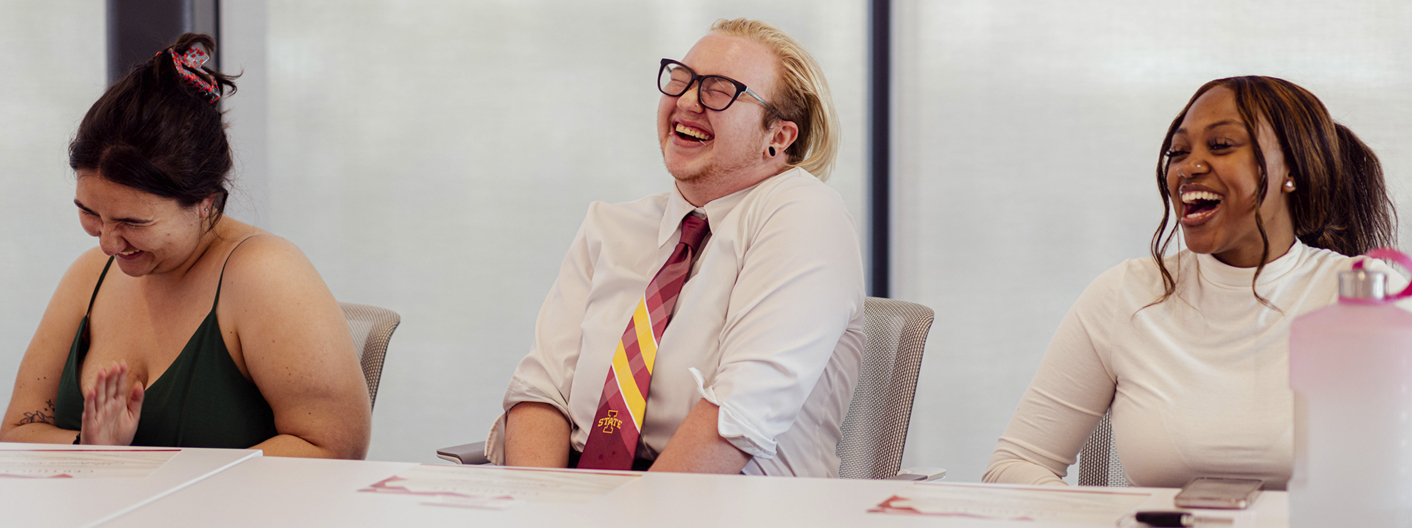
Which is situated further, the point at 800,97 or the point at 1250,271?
the point at 800,97

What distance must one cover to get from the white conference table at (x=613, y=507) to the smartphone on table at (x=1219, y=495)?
1 centimetres

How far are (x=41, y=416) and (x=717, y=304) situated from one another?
4.08ft

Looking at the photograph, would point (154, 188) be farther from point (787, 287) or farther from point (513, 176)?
point (513, 176)

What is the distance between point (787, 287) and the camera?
1.54 m

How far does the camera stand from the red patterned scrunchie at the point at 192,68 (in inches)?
68.4

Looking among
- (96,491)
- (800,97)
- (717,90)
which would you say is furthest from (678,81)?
(96,491)

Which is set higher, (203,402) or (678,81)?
(678,81)

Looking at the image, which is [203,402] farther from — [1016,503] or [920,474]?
[1016,503]

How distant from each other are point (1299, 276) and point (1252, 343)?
0.13m

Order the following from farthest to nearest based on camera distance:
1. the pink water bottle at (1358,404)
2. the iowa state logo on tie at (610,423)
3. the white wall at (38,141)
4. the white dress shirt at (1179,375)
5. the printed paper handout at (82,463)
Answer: the white wall at (38,141) → the iowa state logo on tie at (610,423) → the white dress shirt at (1179,375) → the printed paper handout at (82,463) → the pink water bottle at (1358,404)

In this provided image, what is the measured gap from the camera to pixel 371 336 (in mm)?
1905

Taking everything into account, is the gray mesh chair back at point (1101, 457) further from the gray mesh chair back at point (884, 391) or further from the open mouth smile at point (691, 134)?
the open mouth smile at point (691, 134)

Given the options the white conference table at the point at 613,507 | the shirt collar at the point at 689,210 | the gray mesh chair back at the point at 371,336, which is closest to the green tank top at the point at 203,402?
the gray mesh chair back at the point at 371,336

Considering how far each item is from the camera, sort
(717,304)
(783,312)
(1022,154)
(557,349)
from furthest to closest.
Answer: (1022,154)
(557,349)
(717,304)
(783,312)
